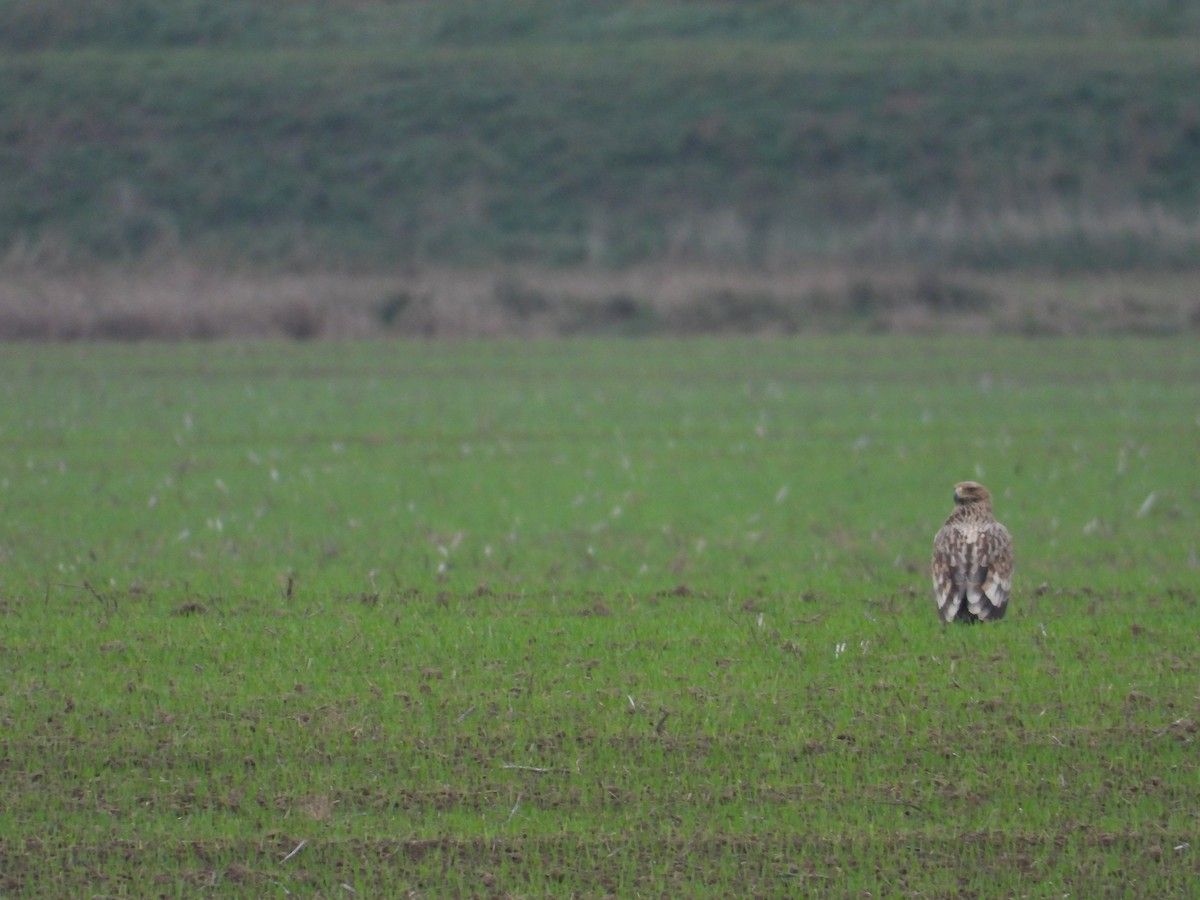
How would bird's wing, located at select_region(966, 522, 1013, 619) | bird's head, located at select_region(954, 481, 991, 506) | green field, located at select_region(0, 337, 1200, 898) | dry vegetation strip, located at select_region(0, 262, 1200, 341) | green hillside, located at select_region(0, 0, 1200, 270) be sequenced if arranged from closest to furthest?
green field, located at select_region(0, 337, 1200, 898), bird's wing, located at select_region(966, 522, 1013, 619), bird's head, located at select_region(954, 481, 991, 506), dry vegetation strip, located at select_region(0, 262, 1200, 341), green hillside, located at select_region(0, 0, 1200, 270)

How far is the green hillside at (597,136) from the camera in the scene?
53.0 meters

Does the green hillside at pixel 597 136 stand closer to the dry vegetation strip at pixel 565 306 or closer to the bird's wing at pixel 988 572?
the dry vegetation strip at pixel 565 306

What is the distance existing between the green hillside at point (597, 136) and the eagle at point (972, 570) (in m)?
41.0

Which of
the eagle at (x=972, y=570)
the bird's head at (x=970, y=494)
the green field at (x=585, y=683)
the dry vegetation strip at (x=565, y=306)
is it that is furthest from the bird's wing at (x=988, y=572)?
the dry vegetation strip at (x=565, y=306)

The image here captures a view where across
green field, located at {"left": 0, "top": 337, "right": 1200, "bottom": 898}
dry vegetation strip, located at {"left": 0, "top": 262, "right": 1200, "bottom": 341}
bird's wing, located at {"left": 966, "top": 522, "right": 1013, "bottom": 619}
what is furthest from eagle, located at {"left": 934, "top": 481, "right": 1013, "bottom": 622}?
dry vegetation strip, located at {"left": 0, "top": 262, "right": 1200, "bottom": 341}

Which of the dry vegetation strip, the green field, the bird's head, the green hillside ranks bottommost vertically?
the green field

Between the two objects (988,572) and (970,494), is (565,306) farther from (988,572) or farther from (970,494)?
(988,572)

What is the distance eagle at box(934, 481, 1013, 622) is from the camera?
30.2ft

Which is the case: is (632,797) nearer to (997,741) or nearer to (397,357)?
(997,741)

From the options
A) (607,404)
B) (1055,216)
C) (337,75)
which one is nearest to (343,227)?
(337,75)

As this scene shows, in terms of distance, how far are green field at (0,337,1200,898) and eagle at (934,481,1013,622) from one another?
0.67 feet

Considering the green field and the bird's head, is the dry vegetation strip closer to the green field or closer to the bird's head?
the green field

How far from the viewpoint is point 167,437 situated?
20484mm

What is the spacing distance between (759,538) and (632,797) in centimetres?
705
